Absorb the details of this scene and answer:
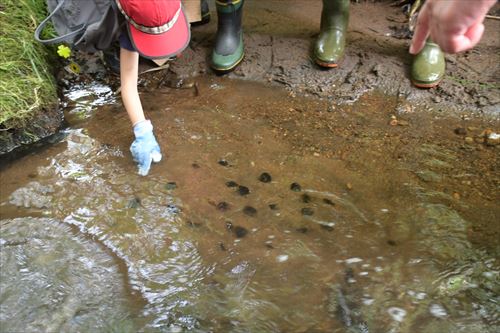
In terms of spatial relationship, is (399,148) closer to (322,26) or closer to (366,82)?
(366,82)

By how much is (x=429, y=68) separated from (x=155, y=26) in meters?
1.57

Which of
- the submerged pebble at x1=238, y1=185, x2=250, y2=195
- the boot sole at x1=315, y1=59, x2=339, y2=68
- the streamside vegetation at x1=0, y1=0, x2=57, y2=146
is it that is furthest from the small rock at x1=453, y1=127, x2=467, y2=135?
the streamside vegetation at x1=0, y1=0, x2=57, y2=146

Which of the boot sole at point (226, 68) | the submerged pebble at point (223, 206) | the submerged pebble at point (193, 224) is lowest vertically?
the submerged pebble at point (193, 224)

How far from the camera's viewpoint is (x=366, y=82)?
8.79ft

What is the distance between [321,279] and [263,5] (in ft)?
7.49

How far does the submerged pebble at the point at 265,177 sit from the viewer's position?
208 cm

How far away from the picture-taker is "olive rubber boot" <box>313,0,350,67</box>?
270 centimetres

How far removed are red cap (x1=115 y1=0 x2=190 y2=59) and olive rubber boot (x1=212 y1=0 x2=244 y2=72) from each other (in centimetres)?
81

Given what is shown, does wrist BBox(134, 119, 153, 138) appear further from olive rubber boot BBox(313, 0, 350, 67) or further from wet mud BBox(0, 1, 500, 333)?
olive rubber boot BBox(313, 0, 350, 67)

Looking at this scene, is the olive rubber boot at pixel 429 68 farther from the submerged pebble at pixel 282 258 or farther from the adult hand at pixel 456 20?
the adult hand at pixel 456 20

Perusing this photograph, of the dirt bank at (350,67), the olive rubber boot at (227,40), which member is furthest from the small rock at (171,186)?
the olive rubber boot at (227,40)

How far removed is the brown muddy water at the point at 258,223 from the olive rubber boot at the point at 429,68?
18cm

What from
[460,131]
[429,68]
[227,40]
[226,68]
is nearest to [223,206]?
[226,68]

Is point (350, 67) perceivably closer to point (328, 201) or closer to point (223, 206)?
point (328, 201)
